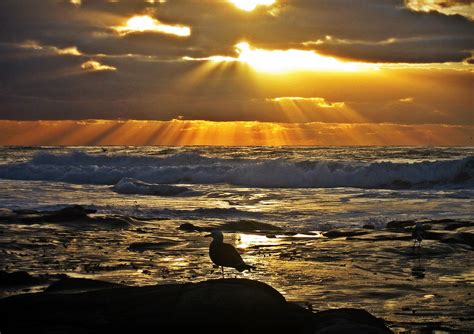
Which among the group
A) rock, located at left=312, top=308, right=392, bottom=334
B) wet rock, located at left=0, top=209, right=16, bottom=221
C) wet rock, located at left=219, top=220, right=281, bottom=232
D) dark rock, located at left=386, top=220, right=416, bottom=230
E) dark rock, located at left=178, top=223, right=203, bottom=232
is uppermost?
rock, located at left=312, top=308, right=392, bottom=334

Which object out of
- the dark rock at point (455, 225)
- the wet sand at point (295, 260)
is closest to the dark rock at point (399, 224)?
the wet sand at point (295, 260)

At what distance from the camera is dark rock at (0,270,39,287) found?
46.0 feet

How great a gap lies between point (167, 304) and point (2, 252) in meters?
10.1

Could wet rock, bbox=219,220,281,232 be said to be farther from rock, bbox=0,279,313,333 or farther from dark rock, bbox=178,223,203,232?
rock, bbox=0,279,313,333

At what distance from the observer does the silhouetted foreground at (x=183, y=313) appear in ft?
32.5

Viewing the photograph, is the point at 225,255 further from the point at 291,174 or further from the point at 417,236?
the point at 291,174

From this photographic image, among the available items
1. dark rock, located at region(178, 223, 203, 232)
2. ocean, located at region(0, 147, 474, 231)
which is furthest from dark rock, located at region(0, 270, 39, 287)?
ocean, located at region(0, 147, 474, 231)

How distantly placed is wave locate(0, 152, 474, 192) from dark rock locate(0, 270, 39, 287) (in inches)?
1514

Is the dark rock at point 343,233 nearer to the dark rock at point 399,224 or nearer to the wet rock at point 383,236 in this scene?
the wet rock at point 383,236

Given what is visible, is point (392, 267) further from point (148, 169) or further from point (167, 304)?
point (148, 169)

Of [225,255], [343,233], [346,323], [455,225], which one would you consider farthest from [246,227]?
[346,323]

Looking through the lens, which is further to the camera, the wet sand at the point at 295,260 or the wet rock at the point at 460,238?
the wet rock at the point at 460,238

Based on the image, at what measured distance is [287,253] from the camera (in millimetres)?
20094

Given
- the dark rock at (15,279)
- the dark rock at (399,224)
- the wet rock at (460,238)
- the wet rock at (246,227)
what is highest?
the dark rock at (15,279)
